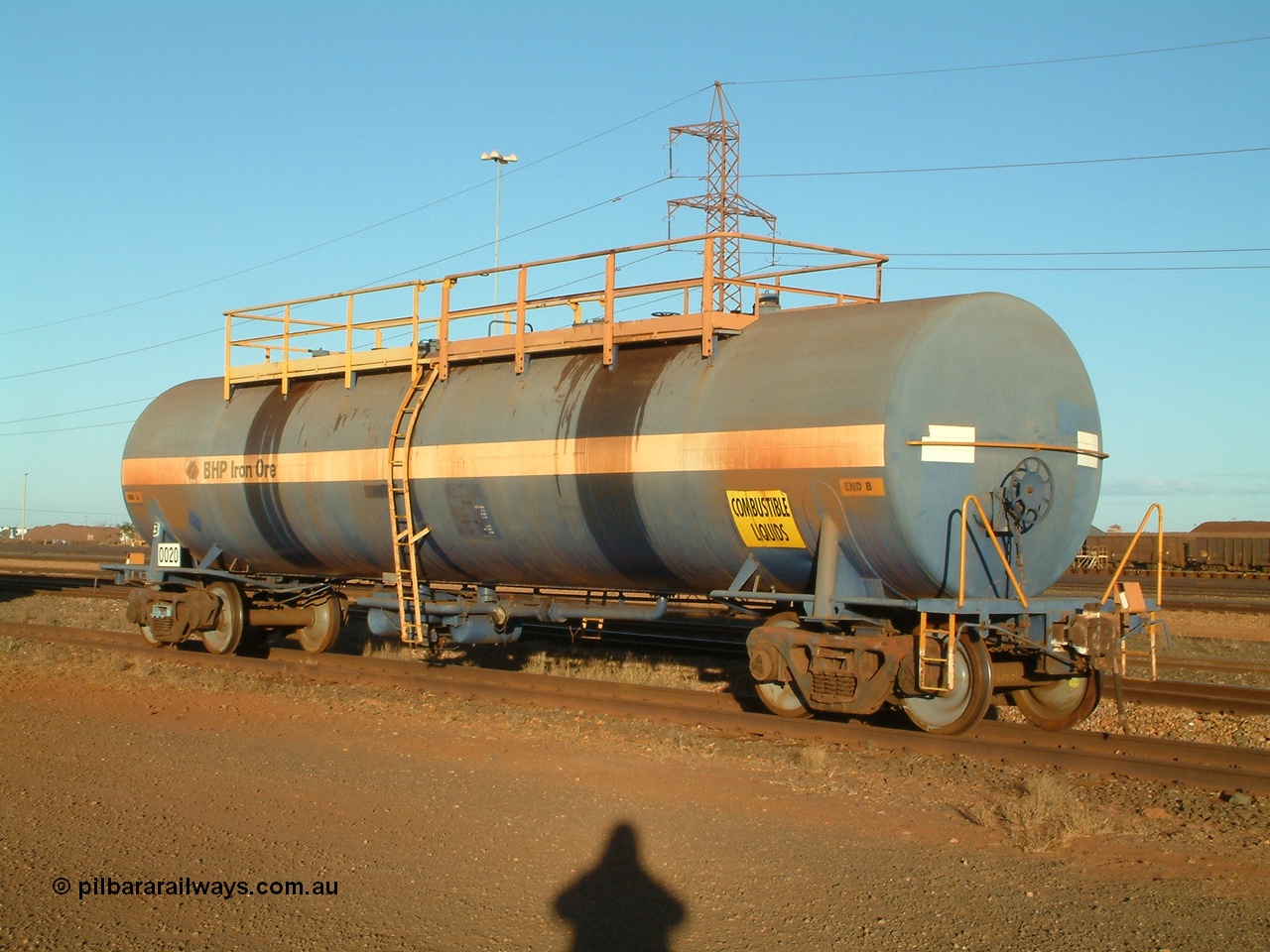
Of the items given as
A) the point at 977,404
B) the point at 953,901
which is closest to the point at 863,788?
the point at 953,901

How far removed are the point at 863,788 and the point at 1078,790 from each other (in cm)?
155

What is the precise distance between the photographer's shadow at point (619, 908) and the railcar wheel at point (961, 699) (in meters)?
3.98

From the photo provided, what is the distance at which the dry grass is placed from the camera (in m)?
7.36

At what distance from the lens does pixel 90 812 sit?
8.15m

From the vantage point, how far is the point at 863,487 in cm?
971

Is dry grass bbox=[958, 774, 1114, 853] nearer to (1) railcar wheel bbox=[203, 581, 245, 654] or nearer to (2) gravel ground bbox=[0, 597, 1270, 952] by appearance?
(2) gravel ground bbox=[0, 597, 1270, 952]

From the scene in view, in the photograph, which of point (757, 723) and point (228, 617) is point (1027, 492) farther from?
point (228, 617)

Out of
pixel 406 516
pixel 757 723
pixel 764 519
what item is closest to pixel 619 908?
pixel 764 519

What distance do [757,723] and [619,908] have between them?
4.83 meters

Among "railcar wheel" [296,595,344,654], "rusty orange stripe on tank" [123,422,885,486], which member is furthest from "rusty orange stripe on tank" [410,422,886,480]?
"railcar wheel" [296,595,344,654]

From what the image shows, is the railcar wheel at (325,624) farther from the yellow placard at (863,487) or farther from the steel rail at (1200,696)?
the steel rail at (1200,696)

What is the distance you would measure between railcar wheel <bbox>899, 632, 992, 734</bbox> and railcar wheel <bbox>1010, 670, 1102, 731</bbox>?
1170 millimetres

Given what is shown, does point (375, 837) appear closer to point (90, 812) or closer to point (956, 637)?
point (90, 812)

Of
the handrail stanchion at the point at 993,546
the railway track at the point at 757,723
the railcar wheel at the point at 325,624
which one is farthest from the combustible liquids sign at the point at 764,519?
the railcar wheel at the point at 325,624
